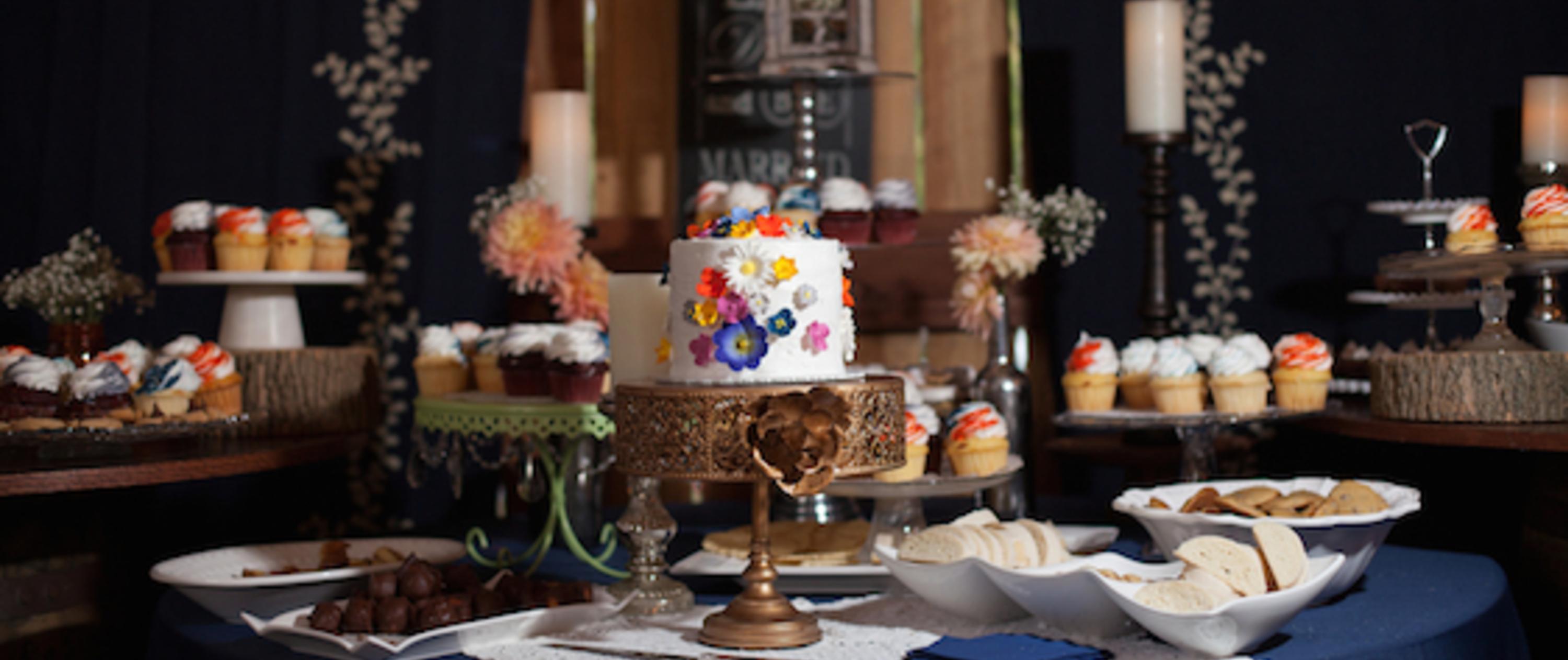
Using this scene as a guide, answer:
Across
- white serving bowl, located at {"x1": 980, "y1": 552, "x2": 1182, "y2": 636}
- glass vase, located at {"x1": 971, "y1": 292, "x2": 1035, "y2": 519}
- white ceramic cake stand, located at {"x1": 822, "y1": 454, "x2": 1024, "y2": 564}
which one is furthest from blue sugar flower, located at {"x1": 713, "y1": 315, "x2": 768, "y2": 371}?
glass vase, located at {"x1": 971, "y1": 292, "x2": 1035, "y2": 519}

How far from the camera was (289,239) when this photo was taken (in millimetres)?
2799

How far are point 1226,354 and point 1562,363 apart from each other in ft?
1.74

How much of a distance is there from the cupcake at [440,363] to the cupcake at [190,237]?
19.0 inches

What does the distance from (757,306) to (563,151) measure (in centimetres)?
150

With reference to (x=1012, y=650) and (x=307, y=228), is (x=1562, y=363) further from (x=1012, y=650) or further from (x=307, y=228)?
(x=307, y=228)

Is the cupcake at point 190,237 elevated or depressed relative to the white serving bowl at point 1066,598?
elevated

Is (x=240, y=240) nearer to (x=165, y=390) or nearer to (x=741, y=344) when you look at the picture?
(x=165, y=390)

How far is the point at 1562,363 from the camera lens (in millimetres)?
2309

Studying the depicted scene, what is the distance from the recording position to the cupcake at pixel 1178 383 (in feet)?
8.34

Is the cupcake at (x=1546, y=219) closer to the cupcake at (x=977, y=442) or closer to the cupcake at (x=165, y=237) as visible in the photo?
the cupcake at (x=977, y=442)

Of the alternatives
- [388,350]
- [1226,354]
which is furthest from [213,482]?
[1226,354]

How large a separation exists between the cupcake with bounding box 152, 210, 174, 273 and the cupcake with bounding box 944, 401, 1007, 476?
5.16 ft

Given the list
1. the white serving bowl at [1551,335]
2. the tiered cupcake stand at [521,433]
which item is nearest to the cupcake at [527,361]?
the tiered cupcake stand at [521,433]

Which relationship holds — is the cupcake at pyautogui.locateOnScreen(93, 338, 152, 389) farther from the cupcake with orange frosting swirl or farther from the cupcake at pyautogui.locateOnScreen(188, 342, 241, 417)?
the cupcake with orange frosting swirl
